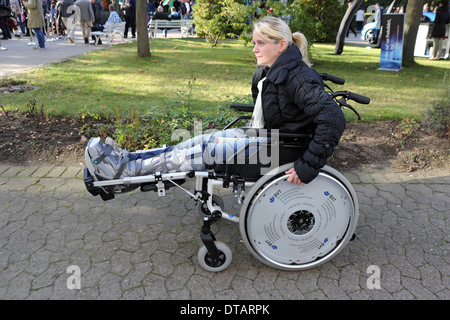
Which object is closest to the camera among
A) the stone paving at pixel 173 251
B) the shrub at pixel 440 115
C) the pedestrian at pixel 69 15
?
the stone paving at pixel 173 251

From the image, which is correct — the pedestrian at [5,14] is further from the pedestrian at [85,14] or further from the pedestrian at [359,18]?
the pedestrian at [359,18]

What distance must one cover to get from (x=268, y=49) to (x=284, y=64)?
0.22m

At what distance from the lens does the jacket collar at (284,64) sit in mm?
2595

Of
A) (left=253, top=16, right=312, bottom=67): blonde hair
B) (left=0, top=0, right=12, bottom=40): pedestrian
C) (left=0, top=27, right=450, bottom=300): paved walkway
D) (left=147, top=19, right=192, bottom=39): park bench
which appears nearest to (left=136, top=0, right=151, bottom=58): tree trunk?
(left=0, top=0, right=12, bottom=40): pedestrian

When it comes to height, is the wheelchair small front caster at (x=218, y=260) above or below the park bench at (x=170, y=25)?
below

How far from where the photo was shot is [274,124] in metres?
2.78

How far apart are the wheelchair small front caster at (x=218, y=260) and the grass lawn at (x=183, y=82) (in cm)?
296

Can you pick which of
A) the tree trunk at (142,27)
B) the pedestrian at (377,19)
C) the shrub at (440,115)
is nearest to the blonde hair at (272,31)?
the shrub at (440,115)

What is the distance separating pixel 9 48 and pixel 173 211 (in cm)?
1222

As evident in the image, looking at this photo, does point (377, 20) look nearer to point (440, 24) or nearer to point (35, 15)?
point (440, 24)

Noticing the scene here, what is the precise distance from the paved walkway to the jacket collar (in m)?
1.49

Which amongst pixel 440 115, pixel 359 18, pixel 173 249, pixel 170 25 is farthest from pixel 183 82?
pixel 359 18

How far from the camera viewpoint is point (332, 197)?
106 inches
